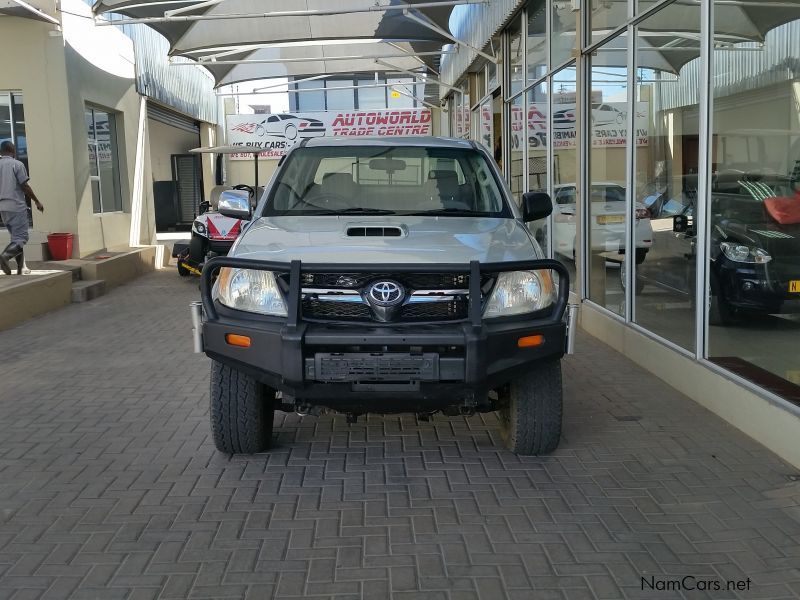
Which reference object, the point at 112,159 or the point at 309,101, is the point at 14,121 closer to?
the point at 112,159

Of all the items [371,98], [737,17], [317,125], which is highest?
[371,98]

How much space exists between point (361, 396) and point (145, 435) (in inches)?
73.6

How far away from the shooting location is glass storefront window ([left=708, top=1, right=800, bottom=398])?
5055 millimetres

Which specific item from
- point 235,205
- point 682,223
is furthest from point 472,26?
point 235,205

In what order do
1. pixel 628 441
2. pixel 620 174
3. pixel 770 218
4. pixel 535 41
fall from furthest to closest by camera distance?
pixel 535 41 → pixel 620 174 → pixel 770 218 → pixel 628 441

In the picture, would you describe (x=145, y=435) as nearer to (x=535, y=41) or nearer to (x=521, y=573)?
(x=521, y=573)

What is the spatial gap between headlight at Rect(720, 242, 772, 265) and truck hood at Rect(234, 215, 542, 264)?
1.71 meters

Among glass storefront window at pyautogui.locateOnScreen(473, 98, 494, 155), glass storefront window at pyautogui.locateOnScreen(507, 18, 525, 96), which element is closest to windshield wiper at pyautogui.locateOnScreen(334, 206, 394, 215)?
glass storefront window at pyautogui.locateOnScreen(507, 18, 525, 96)

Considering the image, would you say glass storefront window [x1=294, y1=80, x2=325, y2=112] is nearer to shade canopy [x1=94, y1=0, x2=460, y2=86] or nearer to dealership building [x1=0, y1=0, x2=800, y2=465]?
Answer: shade canopy [x1=94, y1=0, x2=460, y2=86]

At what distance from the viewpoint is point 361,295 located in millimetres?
4078

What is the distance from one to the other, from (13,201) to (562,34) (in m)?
7.18

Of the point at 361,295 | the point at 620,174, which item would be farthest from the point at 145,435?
the point at 620,174

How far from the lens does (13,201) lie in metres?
10.5

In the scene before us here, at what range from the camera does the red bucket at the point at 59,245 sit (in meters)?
12.4
